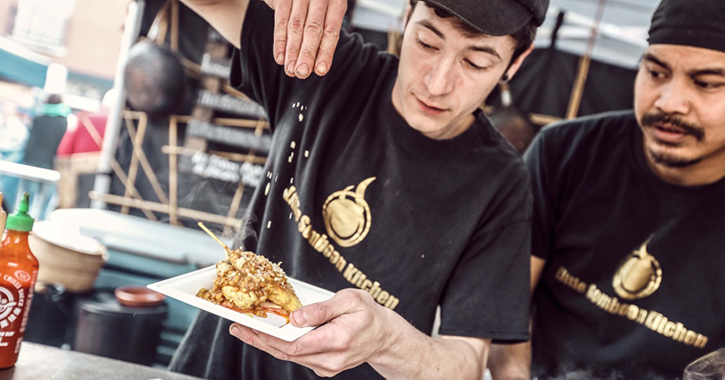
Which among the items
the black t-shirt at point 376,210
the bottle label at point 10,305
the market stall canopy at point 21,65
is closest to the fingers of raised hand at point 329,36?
the black t-shirt at point 376,210

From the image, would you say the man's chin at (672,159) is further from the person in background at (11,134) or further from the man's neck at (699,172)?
the person in background at (11,134)

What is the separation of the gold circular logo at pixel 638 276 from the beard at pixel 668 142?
317 mm

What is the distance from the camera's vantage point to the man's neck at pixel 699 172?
6.81ft

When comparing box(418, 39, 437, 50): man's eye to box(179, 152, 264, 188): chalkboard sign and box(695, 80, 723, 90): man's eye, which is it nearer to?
box(695, 80, 723, 90): man's eye

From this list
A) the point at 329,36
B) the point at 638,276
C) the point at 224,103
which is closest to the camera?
the point at 329,36

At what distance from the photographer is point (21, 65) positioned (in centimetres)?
494

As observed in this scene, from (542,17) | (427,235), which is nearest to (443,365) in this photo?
(427,235)

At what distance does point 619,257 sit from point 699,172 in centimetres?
42

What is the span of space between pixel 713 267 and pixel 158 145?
4.72 m

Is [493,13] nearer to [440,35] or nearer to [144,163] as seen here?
[440,35]

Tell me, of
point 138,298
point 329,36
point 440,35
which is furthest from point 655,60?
point 138,298

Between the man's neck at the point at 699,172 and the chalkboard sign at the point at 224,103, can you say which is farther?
the chalkboard sign at the point at 224,103

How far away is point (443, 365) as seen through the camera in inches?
64.6

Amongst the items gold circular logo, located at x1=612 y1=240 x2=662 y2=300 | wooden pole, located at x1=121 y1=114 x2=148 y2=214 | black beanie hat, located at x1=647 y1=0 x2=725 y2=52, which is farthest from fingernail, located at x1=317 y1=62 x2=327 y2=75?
wooden pole, located at x1=121 y1=114 x2=148 y2=214
